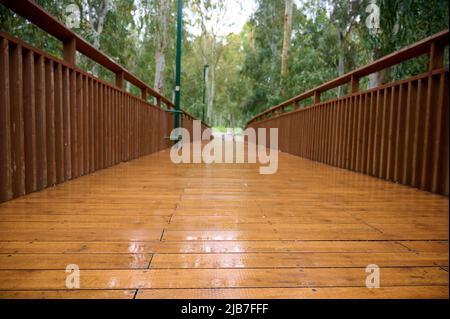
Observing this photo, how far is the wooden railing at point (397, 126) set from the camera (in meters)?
2.14

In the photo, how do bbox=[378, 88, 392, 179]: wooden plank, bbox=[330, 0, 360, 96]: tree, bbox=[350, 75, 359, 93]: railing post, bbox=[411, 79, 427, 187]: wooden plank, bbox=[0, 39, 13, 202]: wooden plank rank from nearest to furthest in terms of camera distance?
bbox=[0, 39, 13, 202]: wooden plank < bbox=[411, 79, 427, 187]: wooden plank < bbox=[378, 88, 392, 179]: wooden plank < bbox=[350, 75, 359, 93]: railing post < bbox=[330, 0, 360, 96]: tree

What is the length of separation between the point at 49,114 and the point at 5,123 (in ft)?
1.55

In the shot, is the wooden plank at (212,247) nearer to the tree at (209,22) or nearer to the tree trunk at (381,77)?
the tree trunk at (381,77)

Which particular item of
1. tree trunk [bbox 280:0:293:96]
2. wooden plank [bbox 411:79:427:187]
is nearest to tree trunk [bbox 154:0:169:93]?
tree trunk [bbox 280:0:293:96]

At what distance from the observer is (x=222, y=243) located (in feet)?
3.87

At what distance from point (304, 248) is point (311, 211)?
0.58 m

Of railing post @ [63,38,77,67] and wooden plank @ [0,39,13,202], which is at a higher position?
railing post @ [63,38,77,67]

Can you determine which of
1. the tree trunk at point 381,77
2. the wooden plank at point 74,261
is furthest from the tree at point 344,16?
the wooden plank at point 74,261

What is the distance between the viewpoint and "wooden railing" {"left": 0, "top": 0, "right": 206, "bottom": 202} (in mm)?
1775

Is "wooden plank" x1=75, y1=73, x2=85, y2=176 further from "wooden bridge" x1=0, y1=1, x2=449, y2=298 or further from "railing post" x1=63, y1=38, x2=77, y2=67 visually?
"railing post" x1=63, y1=38, x2=77, y2=67
